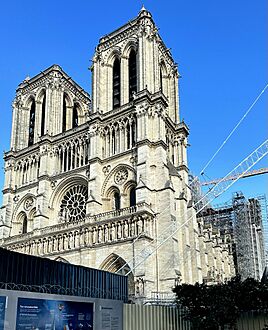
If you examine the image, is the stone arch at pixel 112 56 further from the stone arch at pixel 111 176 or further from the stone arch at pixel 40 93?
the stone arch at pixel 111 176

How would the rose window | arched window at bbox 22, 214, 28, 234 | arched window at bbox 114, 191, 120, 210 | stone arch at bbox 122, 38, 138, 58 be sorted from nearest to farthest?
arched window at bbox 114, 191, 120, 210
the rose window
stone arch at bbox 122, 38, 138, 58
arched window at bbox 22, 214, 28, 234

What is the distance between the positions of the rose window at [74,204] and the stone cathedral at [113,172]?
3.2 inches

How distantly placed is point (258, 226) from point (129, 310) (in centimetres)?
3793

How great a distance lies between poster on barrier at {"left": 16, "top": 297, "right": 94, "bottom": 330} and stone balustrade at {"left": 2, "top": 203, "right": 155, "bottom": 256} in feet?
40.3

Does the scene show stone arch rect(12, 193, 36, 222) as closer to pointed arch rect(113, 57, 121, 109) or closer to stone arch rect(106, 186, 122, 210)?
stone arch rect(106, 186, 122, 210)

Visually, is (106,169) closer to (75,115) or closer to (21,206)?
(21,206)

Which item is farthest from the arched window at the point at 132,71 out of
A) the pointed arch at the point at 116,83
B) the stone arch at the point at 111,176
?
the stone arch at the point at 111,176

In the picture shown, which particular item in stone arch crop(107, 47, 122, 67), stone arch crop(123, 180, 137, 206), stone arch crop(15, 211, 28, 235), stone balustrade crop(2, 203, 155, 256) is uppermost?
stone arch crop(107, 47, 122, 67)

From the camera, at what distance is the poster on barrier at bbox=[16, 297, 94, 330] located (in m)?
9.35

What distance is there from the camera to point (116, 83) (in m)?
32.4

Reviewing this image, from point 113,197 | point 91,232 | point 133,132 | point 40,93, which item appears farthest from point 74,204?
point 40,93

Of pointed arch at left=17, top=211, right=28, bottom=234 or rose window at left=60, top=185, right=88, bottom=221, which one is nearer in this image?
rose window at left=60, top=185, right=88, bottom=221

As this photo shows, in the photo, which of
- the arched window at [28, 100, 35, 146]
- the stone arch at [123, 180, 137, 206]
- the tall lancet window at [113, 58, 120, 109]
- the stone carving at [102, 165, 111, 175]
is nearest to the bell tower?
the tall lancet window at [113, 58, 120, 109]

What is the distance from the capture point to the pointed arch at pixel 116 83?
1254 inches
